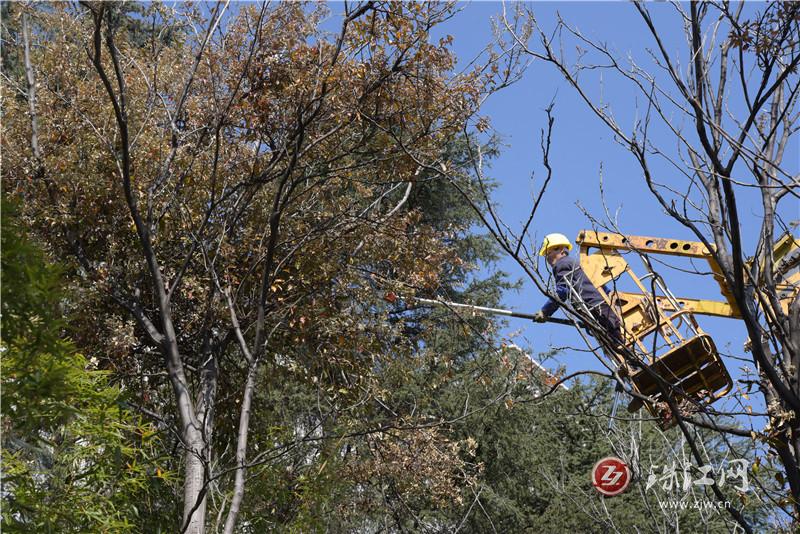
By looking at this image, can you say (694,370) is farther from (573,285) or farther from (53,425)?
(53,425)

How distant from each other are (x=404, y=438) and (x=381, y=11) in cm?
464

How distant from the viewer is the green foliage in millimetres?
4539

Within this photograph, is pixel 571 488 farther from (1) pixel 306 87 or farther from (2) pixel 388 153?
(1) pixel 306 87

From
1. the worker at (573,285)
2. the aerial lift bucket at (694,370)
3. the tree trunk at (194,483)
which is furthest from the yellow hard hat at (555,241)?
the tree trunk at (194,483)

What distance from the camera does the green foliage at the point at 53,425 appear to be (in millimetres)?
4539

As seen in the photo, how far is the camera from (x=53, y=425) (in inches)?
243

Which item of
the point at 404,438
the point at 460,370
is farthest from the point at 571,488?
the point at 404,438

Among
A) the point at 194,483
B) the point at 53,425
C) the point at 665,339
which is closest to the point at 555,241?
the point at 665,339

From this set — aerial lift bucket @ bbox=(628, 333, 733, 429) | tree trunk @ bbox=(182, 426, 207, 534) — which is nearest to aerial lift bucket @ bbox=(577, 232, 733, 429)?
aerial lift bucket @ bbox=(628, 333, 733, 429)

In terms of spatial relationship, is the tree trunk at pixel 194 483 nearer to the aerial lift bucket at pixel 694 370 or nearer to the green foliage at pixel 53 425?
the green foliage at pixel 53 425

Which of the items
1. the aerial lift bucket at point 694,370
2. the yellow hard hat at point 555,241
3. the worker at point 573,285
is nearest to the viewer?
the worker at point 573,285

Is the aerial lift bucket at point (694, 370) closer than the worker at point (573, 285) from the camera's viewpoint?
No

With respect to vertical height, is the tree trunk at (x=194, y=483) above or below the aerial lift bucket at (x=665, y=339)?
below

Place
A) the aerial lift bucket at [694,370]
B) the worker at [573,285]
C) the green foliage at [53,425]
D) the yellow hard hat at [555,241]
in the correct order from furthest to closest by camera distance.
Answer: the yellow hard hat at [555,241]
the aerial lift bucket at [694,370]
the worker at [573,285]
the green foliage at [53,425]
